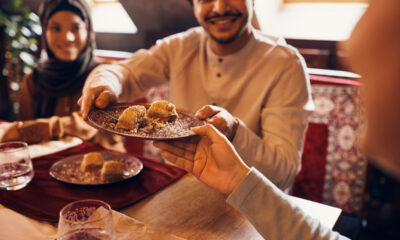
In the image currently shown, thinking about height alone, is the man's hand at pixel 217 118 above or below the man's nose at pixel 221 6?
below

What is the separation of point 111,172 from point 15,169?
360 millimetres

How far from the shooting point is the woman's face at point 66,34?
230 cm

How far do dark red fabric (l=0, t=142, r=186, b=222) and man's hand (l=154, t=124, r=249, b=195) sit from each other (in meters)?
0.17

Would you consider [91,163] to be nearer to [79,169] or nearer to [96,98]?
[79,169]

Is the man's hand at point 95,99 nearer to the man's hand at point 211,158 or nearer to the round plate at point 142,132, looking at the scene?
the round plate at point 142,132

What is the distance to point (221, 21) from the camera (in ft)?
5.74

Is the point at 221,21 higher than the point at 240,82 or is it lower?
higher

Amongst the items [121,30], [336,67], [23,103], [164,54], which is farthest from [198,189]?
[121,30]

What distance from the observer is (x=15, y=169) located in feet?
4.04

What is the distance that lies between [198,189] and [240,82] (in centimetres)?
75

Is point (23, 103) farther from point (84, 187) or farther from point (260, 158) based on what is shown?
point (260, 158)

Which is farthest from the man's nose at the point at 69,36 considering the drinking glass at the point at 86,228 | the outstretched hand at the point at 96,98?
the drinking glass at the point at 86,228

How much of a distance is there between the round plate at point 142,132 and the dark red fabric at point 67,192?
10.0 inches

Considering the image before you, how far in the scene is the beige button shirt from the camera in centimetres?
150
